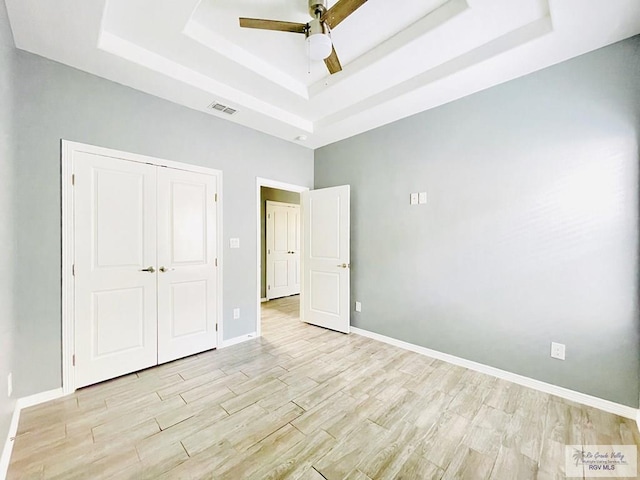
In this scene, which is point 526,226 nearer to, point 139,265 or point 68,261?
point 139,265

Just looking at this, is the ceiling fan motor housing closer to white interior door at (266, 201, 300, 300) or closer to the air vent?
the air vent

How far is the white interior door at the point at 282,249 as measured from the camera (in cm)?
592

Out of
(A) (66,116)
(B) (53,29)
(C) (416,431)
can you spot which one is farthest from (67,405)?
(B) (53,29)

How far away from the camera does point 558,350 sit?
2.27 meters

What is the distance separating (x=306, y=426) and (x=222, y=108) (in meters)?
3.13

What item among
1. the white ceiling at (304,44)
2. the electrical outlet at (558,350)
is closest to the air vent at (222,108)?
the white ceiling at (304,44)

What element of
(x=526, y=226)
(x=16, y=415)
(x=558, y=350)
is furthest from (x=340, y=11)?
(x=16, y=415)

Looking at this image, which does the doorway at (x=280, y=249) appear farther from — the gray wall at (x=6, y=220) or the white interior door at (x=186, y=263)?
the gray wall at (x=6, y=220)

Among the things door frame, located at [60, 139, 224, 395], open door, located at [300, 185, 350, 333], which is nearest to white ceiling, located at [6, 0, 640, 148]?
door frame, located at [60, 139, 224, 395]

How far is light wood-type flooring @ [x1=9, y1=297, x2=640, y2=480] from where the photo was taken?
154cm

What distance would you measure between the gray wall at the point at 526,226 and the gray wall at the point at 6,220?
3282mm

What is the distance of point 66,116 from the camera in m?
2.25

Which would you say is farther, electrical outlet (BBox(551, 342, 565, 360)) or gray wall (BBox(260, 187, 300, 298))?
gray wall (BBox(260, 187, 300, 298))

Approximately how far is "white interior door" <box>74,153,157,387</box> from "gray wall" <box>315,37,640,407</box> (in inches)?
104
